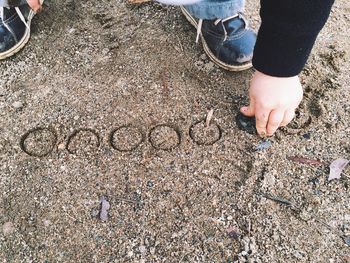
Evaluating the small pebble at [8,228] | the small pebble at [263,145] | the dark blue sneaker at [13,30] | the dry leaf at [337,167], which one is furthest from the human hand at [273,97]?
A: the dark blue sneaker at [13,30]

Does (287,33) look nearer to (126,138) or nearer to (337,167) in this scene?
(337,167)

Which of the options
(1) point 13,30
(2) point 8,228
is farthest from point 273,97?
(1) point 13,30

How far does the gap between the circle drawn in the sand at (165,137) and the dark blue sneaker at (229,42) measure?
0.42 metres

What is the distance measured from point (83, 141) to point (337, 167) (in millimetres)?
1031

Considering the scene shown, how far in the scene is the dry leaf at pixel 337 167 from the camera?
166 cm

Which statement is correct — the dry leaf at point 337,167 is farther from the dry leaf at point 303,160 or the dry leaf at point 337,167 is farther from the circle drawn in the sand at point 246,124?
the circle drawn in the sand at point 246,124

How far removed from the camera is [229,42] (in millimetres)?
1962

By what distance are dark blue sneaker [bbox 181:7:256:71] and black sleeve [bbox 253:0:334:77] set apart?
0.57 m

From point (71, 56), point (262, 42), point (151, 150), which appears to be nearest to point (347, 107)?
point (262, 42)

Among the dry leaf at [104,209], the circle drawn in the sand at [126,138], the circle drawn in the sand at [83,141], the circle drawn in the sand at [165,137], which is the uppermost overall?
the circle drawn in the sand at [83,141]

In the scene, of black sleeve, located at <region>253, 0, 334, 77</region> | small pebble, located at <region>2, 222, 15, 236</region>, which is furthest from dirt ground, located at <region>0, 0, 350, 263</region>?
black sleeve, located at <region>253, 0, 334, 77</region>

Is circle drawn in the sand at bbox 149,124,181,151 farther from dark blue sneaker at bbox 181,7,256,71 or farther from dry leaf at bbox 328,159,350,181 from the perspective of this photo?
dry leaf at bbox 328,159,350,181

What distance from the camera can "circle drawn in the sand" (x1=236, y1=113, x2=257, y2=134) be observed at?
1769 millimetres

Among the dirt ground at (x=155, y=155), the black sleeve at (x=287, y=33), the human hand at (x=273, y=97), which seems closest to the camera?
the black sleeve at (x=287, y=33)
